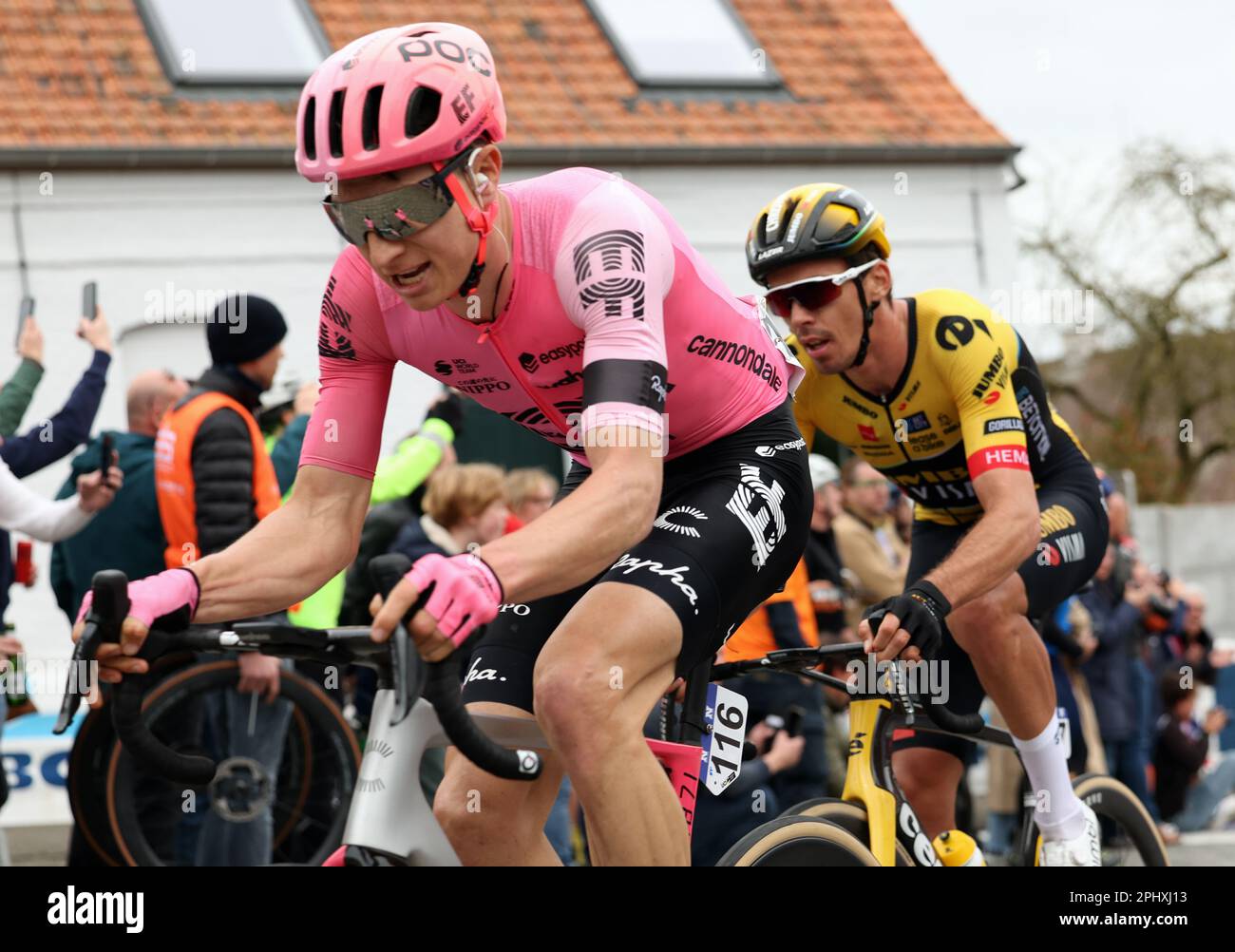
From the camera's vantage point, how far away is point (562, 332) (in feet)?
12.0

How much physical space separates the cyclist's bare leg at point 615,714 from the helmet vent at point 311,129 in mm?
1042

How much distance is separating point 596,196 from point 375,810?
1343mm

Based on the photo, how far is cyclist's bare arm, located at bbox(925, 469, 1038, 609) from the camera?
443 cm

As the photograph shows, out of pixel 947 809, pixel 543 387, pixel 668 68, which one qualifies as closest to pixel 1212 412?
pixel 668 68

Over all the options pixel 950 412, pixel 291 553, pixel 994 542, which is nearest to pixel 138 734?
pixel 291 553

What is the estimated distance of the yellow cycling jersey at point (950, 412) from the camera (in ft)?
16.2

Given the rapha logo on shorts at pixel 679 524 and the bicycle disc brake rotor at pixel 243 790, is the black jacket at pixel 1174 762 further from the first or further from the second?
the rapha logo on shorts at pixel 679 524

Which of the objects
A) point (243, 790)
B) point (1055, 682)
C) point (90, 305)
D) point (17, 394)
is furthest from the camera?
point (1055, 682)

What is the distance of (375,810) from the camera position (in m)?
3.14

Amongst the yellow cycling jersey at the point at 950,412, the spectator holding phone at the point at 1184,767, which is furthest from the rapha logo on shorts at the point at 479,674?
the spectator holding phone at the point at 1184,767

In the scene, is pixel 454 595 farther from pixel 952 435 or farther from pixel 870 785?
pixel 952 435

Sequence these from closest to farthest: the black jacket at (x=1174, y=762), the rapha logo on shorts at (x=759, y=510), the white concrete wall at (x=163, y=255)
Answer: the rapha logo on shorts at (x=759, y=510)
the black jacket at (x=1174, y=762)
the white concrete wall at (x=163, y=255)

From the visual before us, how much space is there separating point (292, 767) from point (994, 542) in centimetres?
344

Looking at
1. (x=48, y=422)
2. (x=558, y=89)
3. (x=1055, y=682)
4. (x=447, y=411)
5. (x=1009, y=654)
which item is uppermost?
(x=558, y=89)
